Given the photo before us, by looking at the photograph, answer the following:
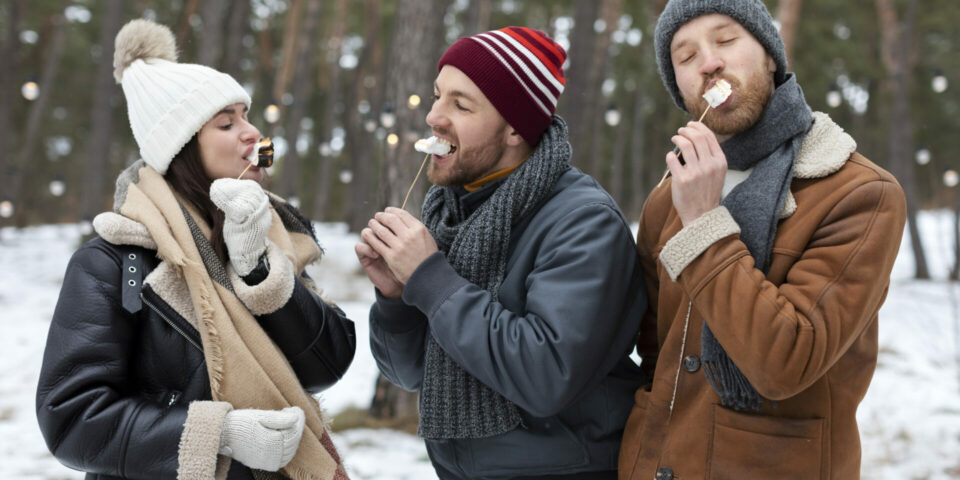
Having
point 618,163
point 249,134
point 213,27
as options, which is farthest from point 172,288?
point 618,163

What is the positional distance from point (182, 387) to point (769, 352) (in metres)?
1.50

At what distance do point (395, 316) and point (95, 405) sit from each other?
2.55ft

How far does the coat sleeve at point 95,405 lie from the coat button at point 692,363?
4.19 ft

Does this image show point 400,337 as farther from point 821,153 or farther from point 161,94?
point 821,153

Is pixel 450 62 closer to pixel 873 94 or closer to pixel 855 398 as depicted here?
pixel 855 398

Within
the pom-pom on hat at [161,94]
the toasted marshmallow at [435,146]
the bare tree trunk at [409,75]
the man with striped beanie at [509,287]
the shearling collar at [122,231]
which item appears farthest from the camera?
the bare tree trunk at [409,75]

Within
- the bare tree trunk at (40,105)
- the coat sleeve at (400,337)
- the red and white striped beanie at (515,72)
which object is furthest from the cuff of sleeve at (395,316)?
the bare tree trunk at (40,105)

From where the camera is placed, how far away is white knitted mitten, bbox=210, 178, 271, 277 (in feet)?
6.25

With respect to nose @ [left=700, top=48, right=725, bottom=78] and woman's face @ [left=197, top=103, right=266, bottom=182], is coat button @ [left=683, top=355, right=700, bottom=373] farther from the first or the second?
woman's face @ [left=197, top=103, right=266, bottom=182]

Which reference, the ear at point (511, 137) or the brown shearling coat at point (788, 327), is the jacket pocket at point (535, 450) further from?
the ear at point (511, 137)

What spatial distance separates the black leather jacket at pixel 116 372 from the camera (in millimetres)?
1757

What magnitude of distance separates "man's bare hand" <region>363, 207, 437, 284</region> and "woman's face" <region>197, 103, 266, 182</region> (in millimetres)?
589

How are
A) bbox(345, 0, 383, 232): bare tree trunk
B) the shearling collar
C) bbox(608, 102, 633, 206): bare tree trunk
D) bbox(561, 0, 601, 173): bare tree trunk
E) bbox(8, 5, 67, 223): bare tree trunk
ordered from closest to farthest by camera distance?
the shearling collar → bbox(561, 0, 601, 173): bare tree trunk → bbox(8, 5, 67, 223): bare tree trunk → bbox(345, 0, 383, 232): bare tree trunk → bbox(608, 102, 633, 206): bare tree trunk

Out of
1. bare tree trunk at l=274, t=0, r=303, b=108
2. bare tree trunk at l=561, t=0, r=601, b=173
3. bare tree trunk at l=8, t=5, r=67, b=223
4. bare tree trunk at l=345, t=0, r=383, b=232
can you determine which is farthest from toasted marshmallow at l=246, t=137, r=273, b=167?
bare tree trunk at l=274, t=0, r=303, b=108
